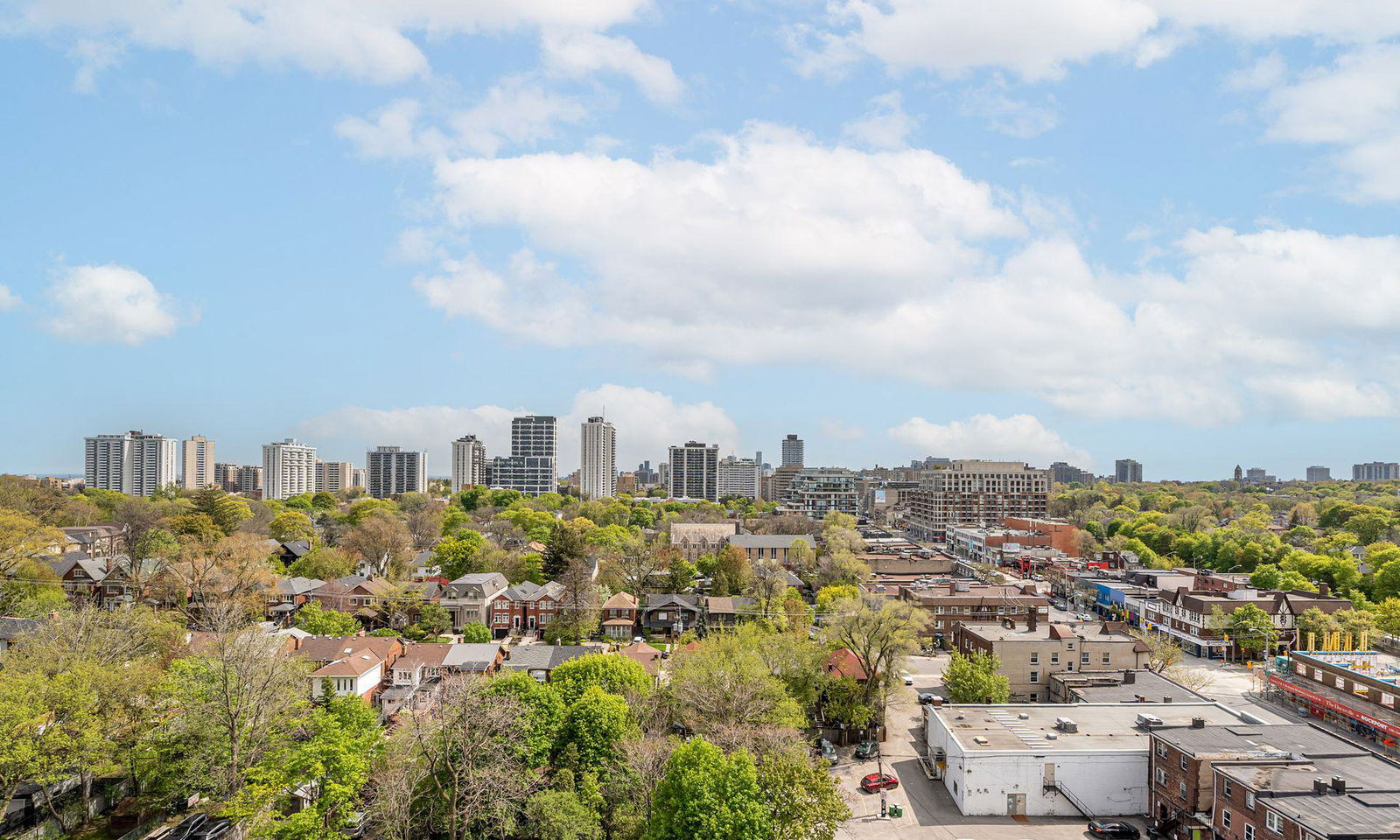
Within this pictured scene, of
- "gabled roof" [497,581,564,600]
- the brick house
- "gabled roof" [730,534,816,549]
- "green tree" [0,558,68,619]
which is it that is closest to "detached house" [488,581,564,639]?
"gabled roof" [497,581,564,600]

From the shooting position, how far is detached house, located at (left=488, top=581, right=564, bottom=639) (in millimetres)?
54750

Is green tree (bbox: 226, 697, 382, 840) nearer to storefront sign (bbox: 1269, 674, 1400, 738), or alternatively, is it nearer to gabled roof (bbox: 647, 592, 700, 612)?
gabled roof (bbox: 647, 592, 700, 612)

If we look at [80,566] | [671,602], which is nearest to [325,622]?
[671,602]

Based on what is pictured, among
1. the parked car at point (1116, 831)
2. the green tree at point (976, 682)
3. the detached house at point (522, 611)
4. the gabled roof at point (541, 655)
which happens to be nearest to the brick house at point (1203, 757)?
the parked car at point (1116, 831)

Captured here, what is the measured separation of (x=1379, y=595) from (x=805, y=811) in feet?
197

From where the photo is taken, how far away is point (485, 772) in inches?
965

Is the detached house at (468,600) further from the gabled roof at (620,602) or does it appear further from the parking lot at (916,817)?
the parking lot at (916,817)

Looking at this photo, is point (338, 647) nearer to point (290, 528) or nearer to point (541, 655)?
point (541, 655)

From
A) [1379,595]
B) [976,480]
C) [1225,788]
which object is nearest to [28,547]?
[1225,788]

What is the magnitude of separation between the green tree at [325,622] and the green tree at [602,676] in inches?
835

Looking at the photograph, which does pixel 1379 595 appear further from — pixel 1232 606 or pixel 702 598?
pixel 702 598

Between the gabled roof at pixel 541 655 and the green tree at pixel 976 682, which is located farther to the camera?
the gabled roof at pixel 541 655

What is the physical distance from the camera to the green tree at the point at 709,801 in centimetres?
2173

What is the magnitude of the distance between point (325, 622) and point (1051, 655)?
1554 inches
